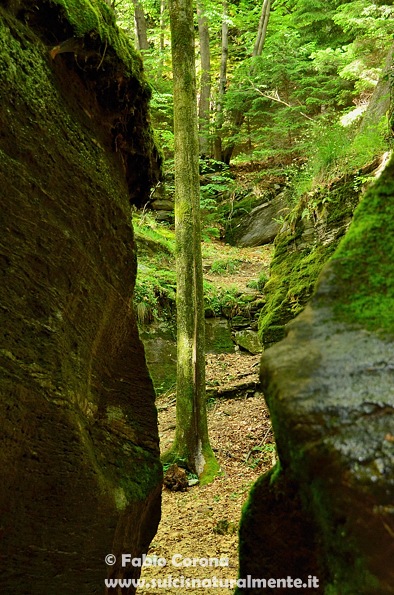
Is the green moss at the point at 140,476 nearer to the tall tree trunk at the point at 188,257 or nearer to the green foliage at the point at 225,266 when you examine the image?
the tall tree trunk at the point at 188,257

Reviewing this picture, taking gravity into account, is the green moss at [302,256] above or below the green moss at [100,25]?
below

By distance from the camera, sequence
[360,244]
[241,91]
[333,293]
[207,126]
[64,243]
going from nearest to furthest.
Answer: [333,293]
[360,244]
[64,243]
[241,91]
[207,126]

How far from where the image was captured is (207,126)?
62.1 ft

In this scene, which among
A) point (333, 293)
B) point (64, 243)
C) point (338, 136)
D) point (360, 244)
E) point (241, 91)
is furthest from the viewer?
point (241, 91)

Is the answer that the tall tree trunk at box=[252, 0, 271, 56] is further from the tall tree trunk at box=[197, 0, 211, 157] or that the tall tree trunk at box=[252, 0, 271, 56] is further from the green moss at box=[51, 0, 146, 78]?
the green moss at box=[51, 0, 146, 78]

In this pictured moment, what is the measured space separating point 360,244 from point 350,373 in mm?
821

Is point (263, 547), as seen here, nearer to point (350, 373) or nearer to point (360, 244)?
point (350, 373)

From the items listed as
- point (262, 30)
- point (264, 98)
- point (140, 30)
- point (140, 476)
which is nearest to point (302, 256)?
point (140, 476)

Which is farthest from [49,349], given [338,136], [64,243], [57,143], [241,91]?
[241,91]

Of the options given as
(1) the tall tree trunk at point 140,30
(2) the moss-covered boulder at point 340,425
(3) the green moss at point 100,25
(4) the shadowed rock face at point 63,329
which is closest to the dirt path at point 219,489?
(4) the shadowed rock face at point 63,329

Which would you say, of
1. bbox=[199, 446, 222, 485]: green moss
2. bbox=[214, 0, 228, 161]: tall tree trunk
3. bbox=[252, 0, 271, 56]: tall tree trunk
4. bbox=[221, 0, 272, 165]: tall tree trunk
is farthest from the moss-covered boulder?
bbox=[252, 0, 271, 56]: tall tree trunk

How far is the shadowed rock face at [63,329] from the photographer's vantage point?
2.87 meters

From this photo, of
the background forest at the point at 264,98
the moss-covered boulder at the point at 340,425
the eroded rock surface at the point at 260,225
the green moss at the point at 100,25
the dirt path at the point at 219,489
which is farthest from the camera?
the eroded rock surface at the point at 260,225

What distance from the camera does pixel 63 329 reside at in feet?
10.6
